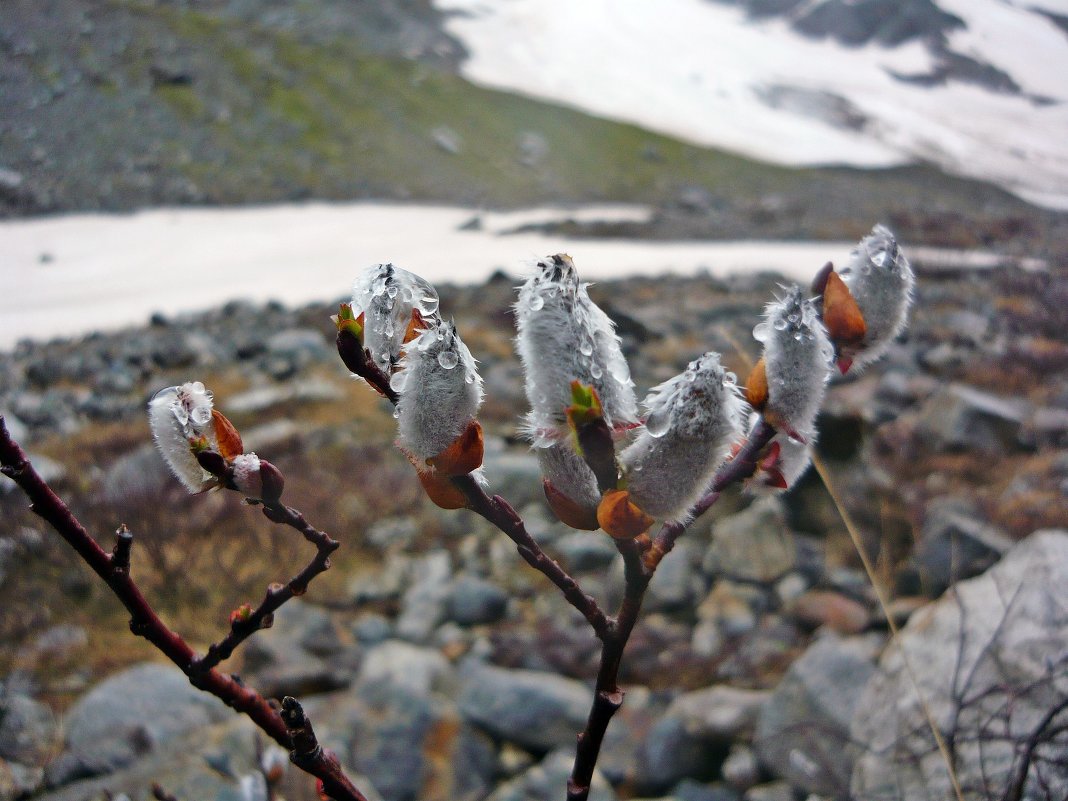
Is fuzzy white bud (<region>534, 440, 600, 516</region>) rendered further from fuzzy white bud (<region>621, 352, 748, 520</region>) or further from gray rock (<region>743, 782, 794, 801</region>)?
gray rock (<region>743, 782, 794, 801</region>)

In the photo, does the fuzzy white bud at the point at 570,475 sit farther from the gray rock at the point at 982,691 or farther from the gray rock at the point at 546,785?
the gray rock at the point at 546,785

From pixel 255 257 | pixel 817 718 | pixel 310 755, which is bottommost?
pixel 255 257

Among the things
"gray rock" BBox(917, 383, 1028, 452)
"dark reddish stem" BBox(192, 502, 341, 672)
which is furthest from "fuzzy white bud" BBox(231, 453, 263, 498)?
"gray rock" BBox(917, 383, 1028, 452)

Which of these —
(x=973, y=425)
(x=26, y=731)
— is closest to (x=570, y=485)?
(x=26, y=731)

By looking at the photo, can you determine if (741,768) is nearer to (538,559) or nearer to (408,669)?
(408,669)

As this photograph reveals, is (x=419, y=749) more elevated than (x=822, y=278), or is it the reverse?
(x=822, y=278)

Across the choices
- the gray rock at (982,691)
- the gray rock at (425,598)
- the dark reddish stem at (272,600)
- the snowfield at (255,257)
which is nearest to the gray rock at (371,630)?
the gray rock at (425,598)
